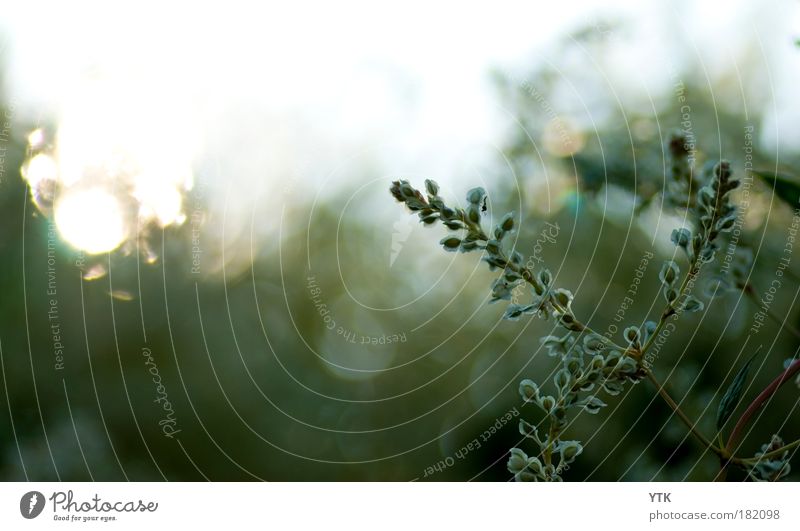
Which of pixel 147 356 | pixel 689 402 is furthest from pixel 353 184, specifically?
pixel 689 402

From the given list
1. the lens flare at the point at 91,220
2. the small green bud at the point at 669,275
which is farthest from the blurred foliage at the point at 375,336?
the small green bud at the point at 669,275

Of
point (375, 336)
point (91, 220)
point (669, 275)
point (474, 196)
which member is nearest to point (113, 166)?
point (91, 220)

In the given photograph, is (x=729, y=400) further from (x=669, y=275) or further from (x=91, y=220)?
(x=91, y=220)

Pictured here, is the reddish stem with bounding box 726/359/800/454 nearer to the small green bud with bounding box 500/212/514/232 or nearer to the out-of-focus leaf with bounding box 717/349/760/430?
the out-of-focus leaf with bounding box 717/349/760/430

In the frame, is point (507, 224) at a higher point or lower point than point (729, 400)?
higher

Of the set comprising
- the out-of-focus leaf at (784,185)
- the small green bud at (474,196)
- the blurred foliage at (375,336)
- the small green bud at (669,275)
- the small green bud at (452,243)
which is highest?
the small green bud at (474,196)

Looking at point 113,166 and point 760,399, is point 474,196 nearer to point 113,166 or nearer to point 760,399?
point 760,399

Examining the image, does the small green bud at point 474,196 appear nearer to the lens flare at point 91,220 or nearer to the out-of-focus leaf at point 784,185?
the out-of-focus leaf at point 784,185

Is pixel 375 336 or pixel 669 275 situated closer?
pixel 669 275

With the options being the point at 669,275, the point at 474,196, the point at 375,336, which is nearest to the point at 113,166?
the point at 375,336

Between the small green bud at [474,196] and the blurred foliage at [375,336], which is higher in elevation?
the small green bud at [474,196]

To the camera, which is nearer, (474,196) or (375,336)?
(474,196)
